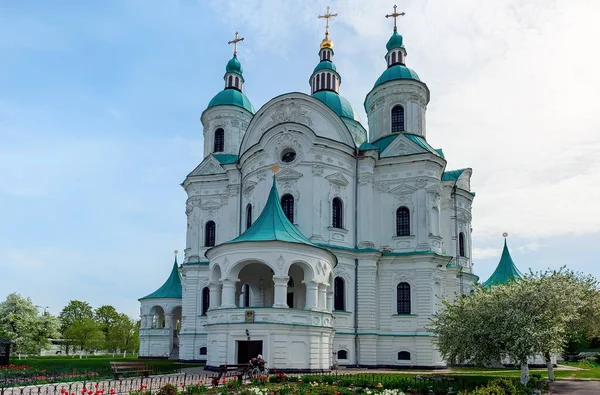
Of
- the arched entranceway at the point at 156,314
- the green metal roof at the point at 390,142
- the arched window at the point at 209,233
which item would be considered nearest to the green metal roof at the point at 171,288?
the arched entranceway at the point at 156,314

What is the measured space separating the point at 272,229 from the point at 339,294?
7.81 meters

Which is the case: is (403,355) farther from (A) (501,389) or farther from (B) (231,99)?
(B) (231,99)

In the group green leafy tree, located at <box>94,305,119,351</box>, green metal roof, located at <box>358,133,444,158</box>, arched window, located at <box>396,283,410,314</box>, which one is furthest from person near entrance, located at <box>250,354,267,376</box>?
green leafy tree, located at <box>94,305,119,351</box>

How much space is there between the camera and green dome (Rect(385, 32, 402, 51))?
138 feet

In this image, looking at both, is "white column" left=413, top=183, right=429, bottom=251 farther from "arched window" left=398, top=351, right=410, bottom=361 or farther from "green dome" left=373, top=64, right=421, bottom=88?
"green dome" left=373, top=64, right=421, bottom=88

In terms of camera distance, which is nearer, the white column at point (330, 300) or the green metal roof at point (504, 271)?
the white column at point (330, 300)

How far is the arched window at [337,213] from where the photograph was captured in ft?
112

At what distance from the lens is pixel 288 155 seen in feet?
114

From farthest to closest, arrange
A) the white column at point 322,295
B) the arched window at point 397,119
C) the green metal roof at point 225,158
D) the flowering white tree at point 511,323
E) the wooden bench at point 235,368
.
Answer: the green metal roof at point 225,158 < the arched window at point 397,119 < the white column at point 322,295 < the wooden bench at point 235,368 < the flowering white tree at point 511,323

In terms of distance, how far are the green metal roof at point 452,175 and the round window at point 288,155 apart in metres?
11.7

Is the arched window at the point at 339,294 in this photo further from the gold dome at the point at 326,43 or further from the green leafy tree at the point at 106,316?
the green leafy tree at the point at 106,316

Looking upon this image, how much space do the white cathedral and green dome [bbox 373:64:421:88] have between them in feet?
0.39

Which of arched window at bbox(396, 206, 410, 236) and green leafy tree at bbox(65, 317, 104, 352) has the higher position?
arched window at bbox(396, 206, 410, 236)

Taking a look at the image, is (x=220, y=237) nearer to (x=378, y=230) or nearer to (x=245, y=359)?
(x=378, y=230)
